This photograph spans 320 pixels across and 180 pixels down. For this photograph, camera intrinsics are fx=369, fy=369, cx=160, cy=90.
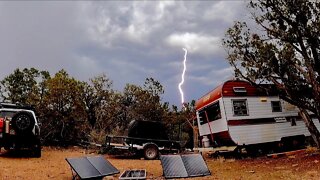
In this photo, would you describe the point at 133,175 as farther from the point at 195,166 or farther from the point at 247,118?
the point at 247,118

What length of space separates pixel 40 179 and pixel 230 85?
34.1 feet

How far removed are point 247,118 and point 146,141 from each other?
5538 mm

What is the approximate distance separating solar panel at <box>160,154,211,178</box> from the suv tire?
25.4ft

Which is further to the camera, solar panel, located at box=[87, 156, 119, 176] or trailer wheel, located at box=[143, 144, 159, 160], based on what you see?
trailer wheel, located at box=[143, 144, 159, 160]

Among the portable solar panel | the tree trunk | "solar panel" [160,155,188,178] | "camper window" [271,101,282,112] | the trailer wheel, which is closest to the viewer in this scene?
the portable solar panel

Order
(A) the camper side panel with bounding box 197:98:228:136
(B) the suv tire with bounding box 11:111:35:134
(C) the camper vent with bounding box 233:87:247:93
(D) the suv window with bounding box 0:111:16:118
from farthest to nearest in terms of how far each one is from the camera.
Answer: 1. (C) the camper vent with bounding box 233:87:247:93
2. (A) the camper side panel with bounding box 197:98:228:136
3. (D) the suv window with bounding box 0:111:16:118
4. (B) the suv tire with bounding box 11:111:35:134

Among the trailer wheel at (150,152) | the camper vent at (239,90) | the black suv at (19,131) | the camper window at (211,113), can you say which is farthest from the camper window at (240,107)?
the black suv at (19,131)

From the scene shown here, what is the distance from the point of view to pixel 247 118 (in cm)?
1842

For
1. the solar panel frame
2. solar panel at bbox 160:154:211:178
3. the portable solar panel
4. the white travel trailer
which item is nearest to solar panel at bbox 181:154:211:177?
solar panel at bbox 160:154:211:178

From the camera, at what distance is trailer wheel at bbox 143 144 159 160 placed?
64.4 feet

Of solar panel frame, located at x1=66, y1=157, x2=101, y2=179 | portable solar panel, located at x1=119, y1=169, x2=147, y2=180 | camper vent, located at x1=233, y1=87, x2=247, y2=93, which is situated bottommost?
portable solar panel, located at x1=119, y1=169, x2=147, y2=180

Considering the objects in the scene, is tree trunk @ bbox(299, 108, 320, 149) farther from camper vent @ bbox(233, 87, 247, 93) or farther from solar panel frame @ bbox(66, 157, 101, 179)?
solar panel frame @ bbox(66, 157, 101, 179)

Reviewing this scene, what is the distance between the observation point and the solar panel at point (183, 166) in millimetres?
12117

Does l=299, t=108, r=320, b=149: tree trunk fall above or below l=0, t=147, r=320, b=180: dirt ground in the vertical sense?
above
